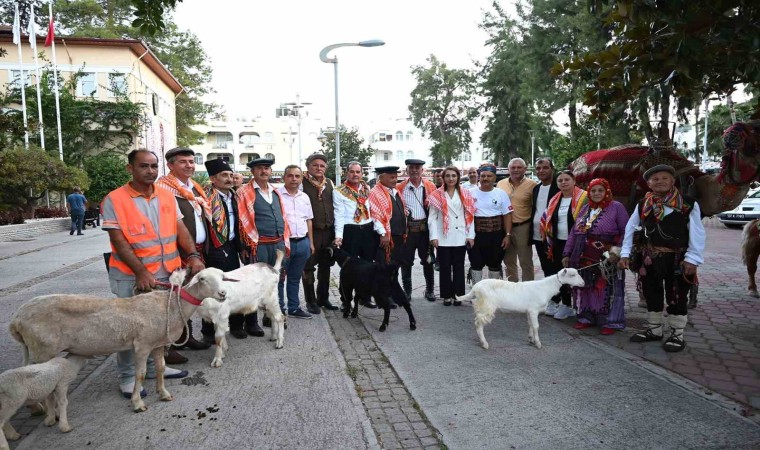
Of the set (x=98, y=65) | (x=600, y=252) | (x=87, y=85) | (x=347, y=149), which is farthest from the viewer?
(x=87, y=85)

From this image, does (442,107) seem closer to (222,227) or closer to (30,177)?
(30,177)

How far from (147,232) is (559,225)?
4.70m

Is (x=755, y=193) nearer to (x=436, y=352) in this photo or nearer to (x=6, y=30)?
(x=436, y=352)

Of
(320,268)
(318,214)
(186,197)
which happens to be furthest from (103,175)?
(186,197)

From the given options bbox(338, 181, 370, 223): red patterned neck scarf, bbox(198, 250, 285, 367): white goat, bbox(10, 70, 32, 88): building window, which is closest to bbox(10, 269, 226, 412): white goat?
bbox(198, 250, 285, 367): white goat

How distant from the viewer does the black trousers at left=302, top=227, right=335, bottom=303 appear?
7.01 m

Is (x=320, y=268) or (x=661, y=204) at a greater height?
(x=661, y=204)

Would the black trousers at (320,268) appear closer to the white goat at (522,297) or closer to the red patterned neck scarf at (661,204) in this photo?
the white goat at (522,297)

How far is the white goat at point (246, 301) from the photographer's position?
16.3ft

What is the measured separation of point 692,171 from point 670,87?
4.78 ft

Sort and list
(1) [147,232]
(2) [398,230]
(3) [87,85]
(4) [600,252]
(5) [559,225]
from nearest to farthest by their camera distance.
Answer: (1) [147,232], (4) [600,252], (5) [559,225], (2) [398,230], (3) [87,85]

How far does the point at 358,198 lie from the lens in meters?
7.06

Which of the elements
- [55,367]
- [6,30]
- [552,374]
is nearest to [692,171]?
[552,374]

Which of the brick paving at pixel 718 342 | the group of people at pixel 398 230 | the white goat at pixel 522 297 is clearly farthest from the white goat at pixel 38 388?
the brick paving at pixel 718 342
